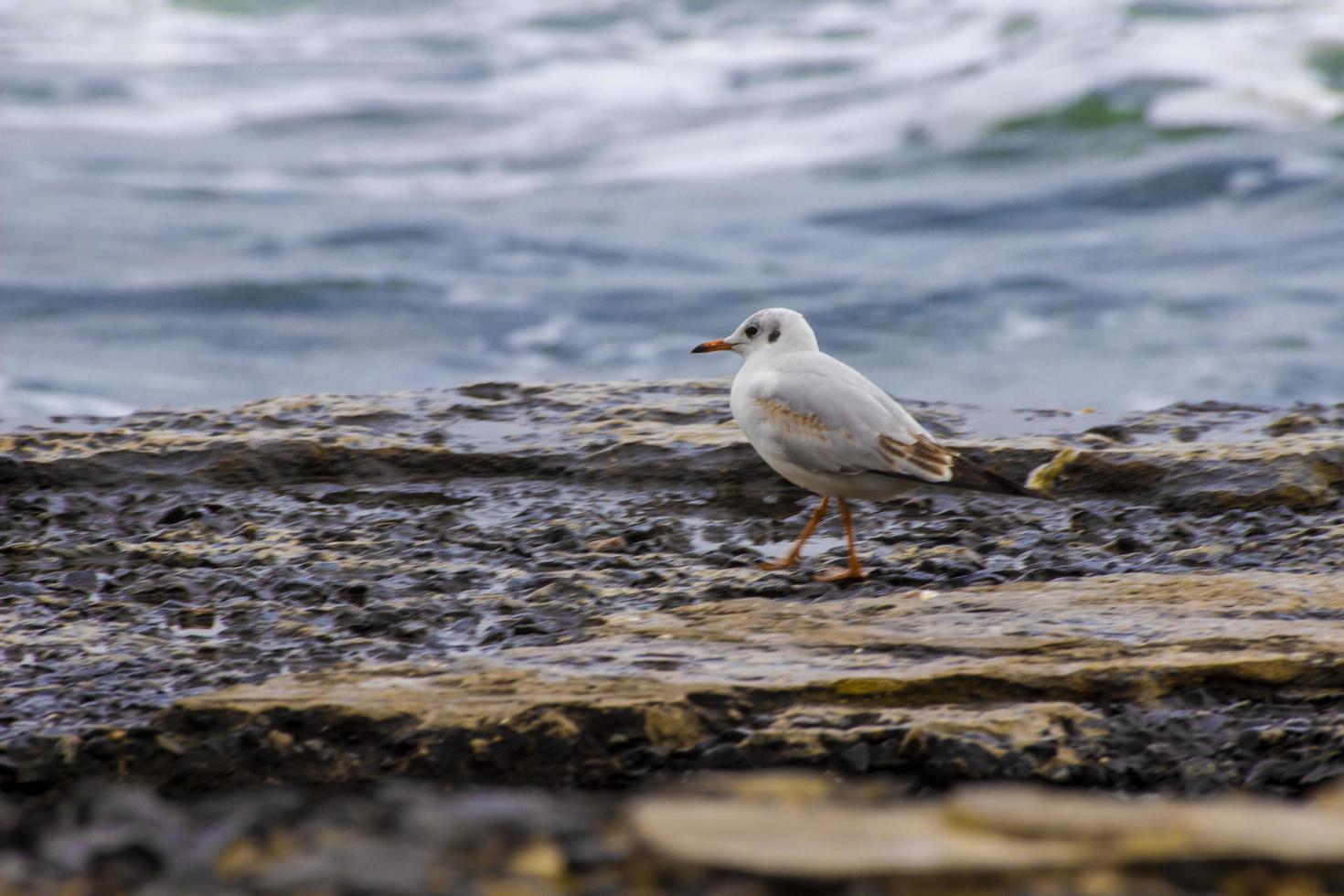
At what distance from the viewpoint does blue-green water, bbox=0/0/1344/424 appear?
1109cm

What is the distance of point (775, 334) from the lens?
4.56 metres

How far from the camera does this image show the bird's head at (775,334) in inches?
178

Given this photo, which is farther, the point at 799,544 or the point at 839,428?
the point at 799,544

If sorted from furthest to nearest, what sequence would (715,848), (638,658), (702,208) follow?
(702,208) < (638,658) < (715,848)

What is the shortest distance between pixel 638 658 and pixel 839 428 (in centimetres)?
97

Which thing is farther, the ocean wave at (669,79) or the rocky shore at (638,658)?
the ocean wave at (669,79)

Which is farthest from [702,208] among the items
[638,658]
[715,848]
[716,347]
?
[715,848]

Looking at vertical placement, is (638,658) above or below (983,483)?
below

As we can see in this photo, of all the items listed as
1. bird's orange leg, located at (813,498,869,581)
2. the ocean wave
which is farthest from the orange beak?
the ocean wave

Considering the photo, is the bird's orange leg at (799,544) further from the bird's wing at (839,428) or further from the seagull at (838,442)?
the bird's wing at (839,428)

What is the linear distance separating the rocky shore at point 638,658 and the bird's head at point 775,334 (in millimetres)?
417

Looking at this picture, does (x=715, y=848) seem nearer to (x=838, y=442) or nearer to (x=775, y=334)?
(x=838, y=442)

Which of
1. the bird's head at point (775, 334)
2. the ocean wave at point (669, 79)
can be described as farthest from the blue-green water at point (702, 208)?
the bird's head at point (775, 334)

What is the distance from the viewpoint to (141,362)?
11.1 m
